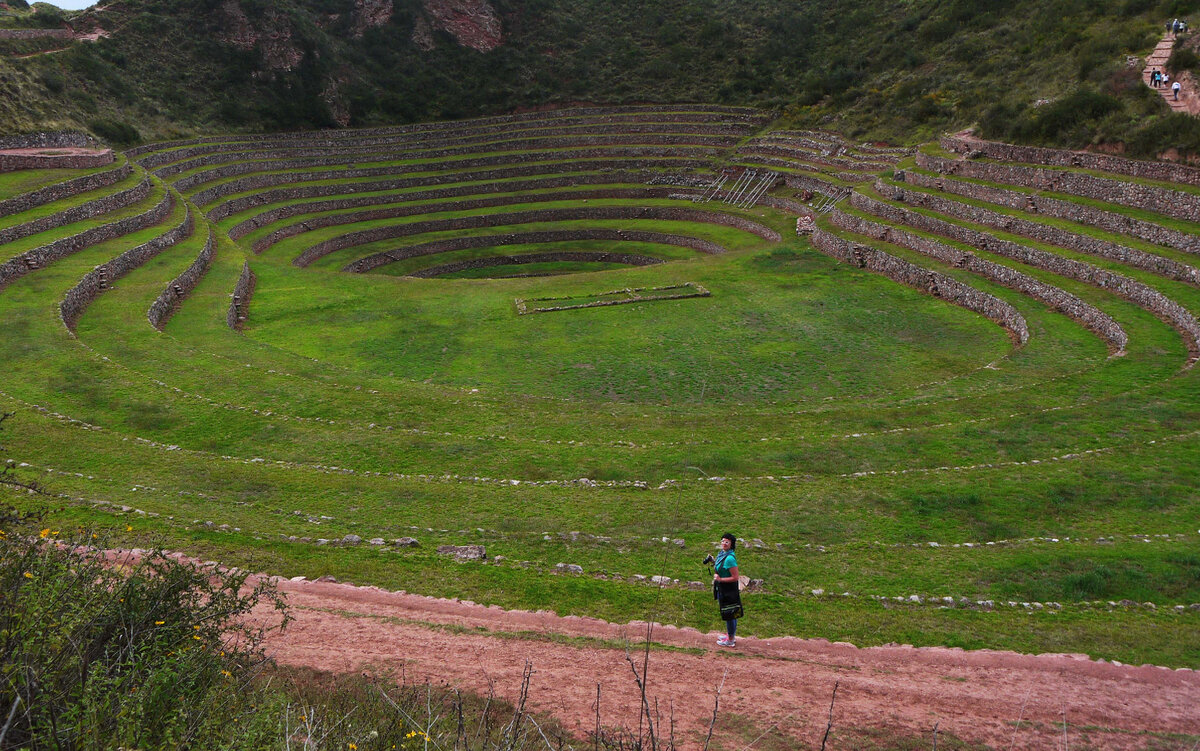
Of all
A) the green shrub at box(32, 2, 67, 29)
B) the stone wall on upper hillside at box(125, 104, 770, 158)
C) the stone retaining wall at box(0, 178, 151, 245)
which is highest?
the green shrub at box(32, 2, 67, 29)

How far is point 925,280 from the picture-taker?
3619cm

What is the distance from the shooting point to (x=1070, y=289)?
3053 cm

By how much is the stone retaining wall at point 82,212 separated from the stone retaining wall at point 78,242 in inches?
48.1

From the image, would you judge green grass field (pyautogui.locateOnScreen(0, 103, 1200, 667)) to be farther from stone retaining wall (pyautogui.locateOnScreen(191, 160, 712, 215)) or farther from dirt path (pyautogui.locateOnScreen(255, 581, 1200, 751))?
stone retaining wall (pyautogui.locateOnScreen(191, 160, 712, 215))

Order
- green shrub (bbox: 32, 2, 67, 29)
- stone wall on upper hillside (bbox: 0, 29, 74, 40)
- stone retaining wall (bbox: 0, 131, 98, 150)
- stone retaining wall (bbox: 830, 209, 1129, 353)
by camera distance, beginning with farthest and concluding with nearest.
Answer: green shrub (bbox: 32, 2, 67, 29) < stone wall on upper hillside (bbox: 0, 29, 74, 40) < stone retaining wall (bbox: 0, 131, 98, 150) < stone retaining wall (bbox: 830, 209, 1129, 353)

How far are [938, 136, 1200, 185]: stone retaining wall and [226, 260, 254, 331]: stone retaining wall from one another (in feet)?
119

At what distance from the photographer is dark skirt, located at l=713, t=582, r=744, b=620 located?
37.9 feet

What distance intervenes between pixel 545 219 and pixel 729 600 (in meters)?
46.9

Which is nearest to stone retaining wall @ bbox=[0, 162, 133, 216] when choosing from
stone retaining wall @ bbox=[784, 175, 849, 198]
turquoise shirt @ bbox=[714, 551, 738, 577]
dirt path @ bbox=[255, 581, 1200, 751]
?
dirt path @ bbox=[255, 581, 1200, 751]

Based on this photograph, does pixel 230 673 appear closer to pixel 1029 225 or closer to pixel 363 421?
pixel 363 421

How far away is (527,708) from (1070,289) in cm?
2830

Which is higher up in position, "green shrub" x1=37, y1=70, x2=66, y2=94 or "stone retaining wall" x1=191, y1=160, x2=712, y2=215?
"green shrub" x1=37, y1=70, x2=66, y2=94

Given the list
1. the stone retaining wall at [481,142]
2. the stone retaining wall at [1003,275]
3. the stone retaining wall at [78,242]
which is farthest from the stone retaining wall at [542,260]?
the stone retaining wall at [481,142]

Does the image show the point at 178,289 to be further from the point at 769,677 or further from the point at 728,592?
the point at 769,677
